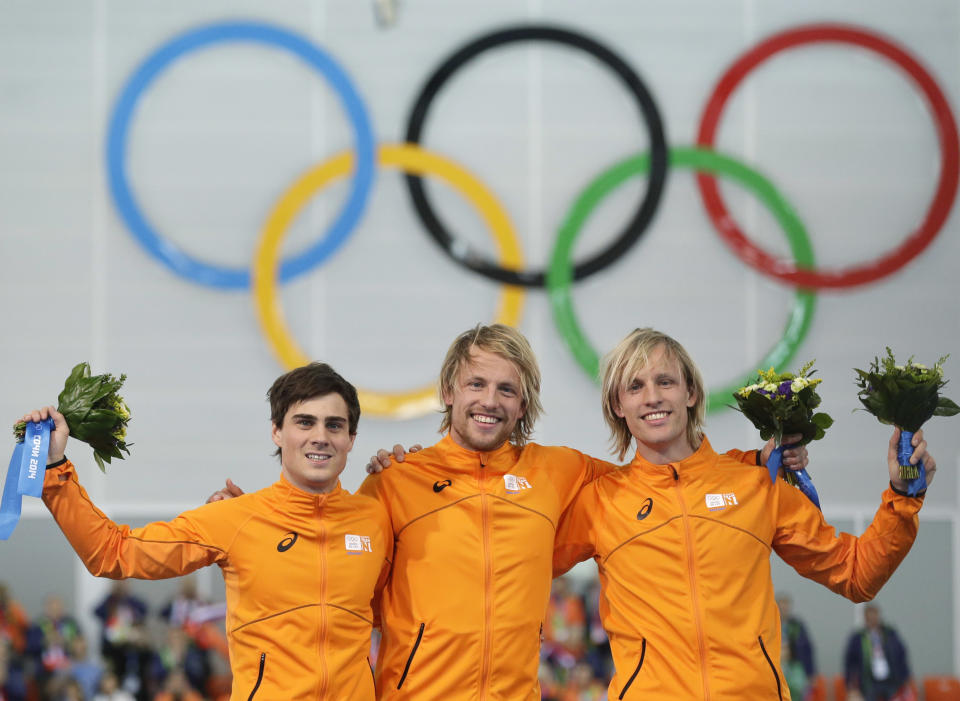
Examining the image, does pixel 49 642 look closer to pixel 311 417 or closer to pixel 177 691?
pixel 177 691

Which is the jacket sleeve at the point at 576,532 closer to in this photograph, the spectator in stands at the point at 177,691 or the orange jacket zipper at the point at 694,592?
the orange jacket zipper at the point at 694,592

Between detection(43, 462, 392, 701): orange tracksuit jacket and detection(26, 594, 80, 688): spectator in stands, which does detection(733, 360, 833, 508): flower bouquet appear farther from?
detection(26, 594, 80, 688): spectator in stands

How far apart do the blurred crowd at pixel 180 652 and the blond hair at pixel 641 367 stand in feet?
16.1

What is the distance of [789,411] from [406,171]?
5.66m

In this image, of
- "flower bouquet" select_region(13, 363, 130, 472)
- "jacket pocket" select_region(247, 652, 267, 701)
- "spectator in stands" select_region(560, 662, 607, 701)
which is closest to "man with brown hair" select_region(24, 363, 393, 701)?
"jacket pocket" select_region(247, 652, 267, 701)

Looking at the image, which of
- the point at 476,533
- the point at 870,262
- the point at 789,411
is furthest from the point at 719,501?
the point at 870,262

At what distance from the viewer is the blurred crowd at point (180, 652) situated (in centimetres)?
805

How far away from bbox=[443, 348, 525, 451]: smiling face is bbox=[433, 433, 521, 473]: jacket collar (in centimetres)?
2

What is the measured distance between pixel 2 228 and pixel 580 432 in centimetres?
499

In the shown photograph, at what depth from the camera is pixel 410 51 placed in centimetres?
866

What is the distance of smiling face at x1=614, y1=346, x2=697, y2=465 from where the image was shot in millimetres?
3275

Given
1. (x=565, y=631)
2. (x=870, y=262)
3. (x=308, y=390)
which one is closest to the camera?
(x=308, y=390)

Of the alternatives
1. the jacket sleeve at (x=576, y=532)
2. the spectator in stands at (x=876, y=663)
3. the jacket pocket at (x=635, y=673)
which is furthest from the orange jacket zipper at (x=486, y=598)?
the spectator in stands at (x=876, y=663)

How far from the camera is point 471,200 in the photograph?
859cm
